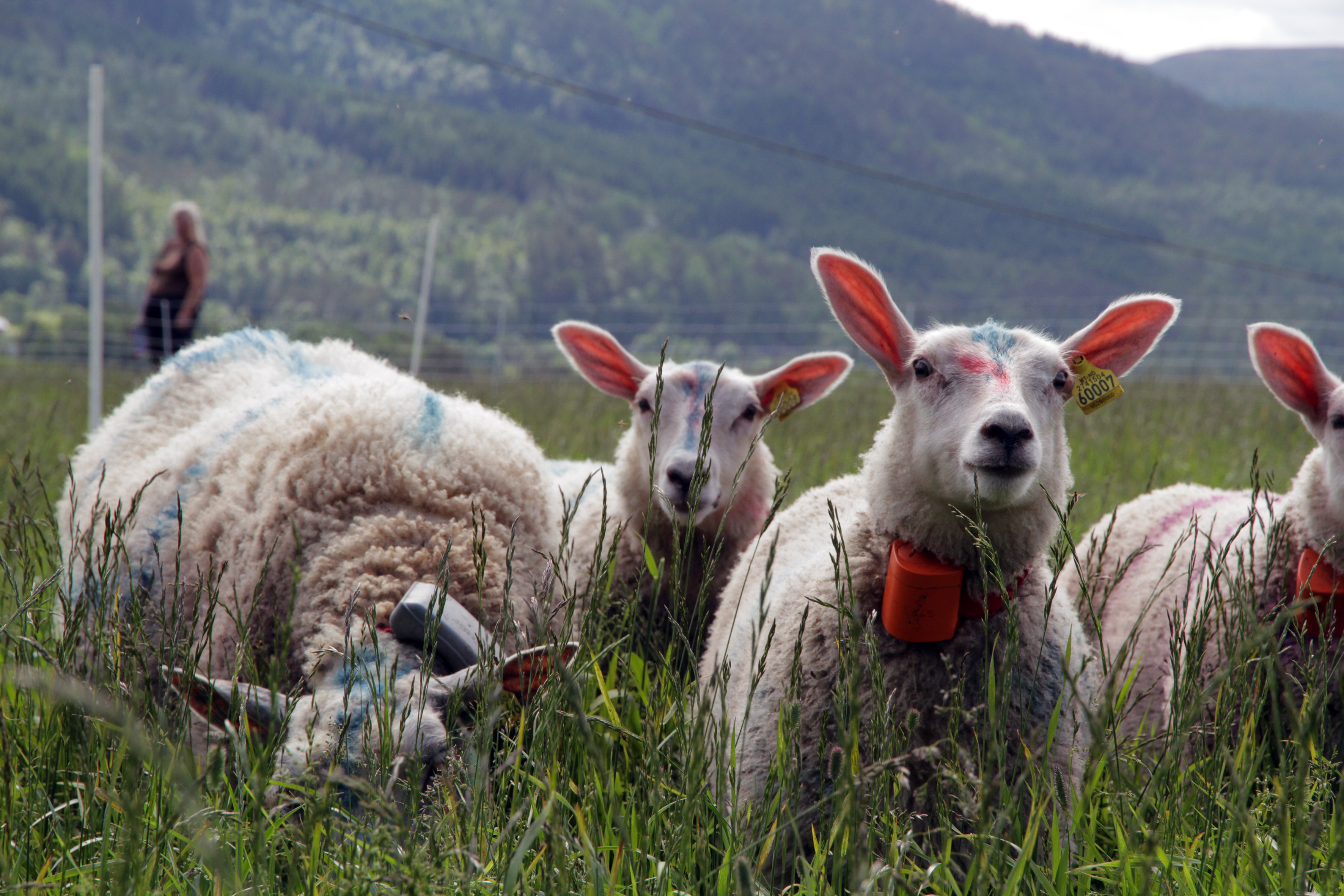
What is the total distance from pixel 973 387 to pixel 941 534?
1.22 ft

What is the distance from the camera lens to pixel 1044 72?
552ft

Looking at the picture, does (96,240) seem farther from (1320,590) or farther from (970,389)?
(1320,590)

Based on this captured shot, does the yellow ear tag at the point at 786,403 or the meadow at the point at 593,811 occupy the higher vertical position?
the yellow ear tag at the point at 786,403

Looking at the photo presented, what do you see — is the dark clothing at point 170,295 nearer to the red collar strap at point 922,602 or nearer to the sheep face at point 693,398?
the sheep face at point 693,398

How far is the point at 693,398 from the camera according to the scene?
388 centimetres

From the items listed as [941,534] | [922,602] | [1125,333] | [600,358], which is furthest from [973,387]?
[600,358]

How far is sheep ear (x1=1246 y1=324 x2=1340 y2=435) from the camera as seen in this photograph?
295 centimetres

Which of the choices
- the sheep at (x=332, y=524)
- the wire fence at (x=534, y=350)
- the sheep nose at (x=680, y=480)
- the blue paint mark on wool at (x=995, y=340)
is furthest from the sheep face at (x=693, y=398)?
the wire fence at (x=534, y=350)

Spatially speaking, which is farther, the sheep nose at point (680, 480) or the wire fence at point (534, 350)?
the wire fence at point (534, 350)

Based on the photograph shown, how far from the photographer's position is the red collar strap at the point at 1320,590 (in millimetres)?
2594

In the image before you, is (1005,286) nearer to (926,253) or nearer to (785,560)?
(926,253)

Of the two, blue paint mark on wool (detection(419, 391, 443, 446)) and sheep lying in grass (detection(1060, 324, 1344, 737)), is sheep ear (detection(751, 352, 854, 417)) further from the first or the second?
blue paint mark on wool (detection(419, 391, 443, 446))

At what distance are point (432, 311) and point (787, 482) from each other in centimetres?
6367

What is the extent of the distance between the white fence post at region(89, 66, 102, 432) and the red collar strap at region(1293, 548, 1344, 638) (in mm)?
6818
